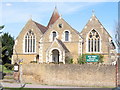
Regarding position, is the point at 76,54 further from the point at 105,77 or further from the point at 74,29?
the point at 105,77

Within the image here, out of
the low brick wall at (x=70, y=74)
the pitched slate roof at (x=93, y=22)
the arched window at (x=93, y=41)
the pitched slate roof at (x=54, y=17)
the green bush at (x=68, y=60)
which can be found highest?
the pitched slate roof at (x=54, y=17)

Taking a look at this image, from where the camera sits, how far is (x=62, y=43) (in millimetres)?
37625

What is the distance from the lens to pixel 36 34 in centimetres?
3997

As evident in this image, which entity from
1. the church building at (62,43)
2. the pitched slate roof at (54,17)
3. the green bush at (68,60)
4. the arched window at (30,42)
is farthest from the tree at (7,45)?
the green bush at (68,60)

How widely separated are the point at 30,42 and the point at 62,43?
6.25 meters

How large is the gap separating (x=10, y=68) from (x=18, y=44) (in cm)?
467

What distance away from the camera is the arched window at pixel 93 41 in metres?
37.1

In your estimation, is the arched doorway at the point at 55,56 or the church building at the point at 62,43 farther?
the arched doorway at the point at 55,56

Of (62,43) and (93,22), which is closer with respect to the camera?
(93,22)

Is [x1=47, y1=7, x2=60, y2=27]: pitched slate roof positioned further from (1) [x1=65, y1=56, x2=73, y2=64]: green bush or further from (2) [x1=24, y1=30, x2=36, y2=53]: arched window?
(1) [x1=65, y1=56, x2=73, y2=64]: green bush

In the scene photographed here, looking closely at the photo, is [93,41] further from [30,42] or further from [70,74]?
[30,42]

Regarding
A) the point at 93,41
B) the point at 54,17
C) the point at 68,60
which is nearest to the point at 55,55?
the point at 68,60

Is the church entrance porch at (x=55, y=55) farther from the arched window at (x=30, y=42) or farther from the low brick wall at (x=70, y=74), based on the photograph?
the low brick wall at (x=70, y=74)

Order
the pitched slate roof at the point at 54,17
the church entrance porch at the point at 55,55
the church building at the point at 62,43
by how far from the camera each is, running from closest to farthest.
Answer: the church entrance porch at the point at 55,55 < the church building at the point at 62,43 < the pitched slate roof at the point at 54,17
